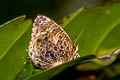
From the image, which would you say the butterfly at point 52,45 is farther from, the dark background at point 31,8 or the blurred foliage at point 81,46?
the dark background at point 31,8

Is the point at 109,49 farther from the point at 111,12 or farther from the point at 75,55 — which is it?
the point at 75,55

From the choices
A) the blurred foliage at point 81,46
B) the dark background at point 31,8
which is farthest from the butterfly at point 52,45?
the dark background at point 31,8

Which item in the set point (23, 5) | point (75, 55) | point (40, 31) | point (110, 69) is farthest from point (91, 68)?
point (23, 5)

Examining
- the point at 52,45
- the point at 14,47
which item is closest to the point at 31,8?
the point at 52,45

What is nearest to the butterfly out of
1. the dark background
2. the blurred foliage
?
the blurred foliage

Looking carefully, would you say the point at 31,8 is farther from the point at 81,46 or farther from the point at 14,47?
the point at 14,47

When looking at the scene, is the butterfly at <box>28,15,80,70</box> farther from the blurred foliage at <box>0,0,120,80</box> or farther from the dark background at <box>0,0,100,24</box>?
the dark background at <box>0,0,100,24</box>

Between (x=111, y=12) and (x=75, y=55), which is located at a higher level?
(x=111, y=12)
